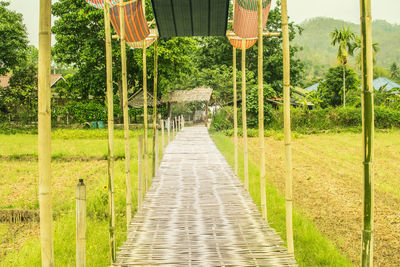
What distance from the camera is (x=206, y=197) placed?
4621 millimetres

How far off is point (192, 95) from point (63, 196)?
13.7 meters

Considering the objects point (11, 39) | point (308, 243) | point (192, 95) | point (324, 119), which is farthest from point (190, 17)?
point (11, 39)

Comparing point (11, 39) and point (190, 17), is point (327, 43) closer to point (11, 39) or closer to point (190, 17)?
point (11, 39)

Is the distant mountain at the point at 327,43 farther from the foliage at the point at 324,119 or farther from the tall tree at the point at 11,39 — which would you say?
the tall tree at the point at 11,39

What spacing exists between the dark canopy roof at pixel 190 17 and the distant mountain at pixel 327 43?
5155 centimetres

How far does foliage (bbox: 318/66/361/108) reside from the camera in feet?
71.6

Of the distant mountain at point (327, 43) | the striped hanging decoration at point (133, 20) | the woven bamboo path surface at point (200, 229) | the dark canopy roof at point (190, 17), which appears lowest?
the woven bamboo path surface at point (200, 229)

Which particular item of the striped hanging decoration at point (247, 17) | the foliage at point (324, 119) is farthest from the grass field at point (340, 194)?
the foliage at point (324, 119)

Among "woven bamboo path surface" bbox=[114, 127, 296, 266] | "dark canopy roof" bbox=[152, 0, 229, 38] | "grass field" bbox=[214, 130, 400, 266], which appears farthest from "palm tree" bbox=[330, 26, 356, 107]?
"woven bamboo path surface" bbox=[114, 127, 296, 266]

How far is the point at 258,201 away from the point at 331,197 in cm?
154

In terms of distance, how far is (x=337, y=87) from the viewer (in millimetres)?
22281

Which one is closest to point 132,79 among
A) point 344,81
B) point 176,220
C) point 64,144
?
point 64,144

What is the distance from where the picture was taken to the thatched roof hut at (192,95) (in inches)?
744

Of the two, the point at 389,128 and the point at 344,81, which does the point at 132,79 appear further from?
the point at 389,128
